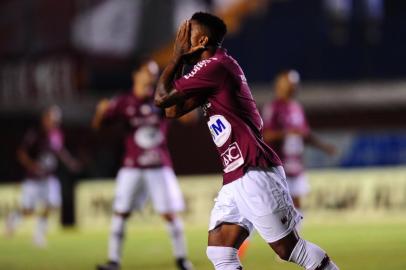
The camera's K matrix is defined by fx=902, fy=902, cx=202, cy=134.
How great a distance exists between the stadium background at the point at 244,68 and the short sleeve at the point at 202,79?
41.4 ft

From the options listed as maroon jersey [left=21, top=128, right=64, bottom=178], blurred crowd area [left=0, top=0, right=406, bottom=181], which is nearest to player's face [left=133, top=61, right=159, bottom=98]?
maroon jersey [left=21, top=128, right=64, bottom=178]

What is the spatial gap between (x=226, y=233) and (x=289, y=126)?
22.8 feet

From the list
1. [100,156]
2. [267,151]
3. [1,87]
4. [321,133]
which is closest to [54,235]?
[100,156]

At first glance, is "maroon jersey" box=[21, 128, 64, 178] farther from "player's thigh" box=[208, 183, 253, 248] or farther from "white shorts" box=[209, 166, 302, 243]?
"white shorts" box=[209, 166, 302, 243]

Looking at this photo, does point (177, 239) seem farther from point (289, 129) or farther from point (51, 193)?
point (51, 193)

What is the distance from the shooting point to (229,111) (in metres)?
6.12

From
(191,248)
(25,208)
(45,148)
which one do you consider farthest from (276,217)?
(25,208)

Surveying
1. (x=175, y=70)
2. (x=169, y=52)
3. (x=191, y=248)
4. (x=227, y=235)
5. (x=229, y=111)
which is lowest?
(x=191, y=248)

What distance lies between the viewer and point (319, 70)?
21125 millimetres

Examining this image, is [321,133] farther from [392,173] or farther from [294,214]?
[294,214]

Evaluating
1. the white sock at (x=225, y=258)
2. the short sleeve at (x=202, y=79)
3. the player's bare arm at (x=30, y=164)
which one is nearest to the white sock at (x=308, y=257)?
the white sock at (x=225, y=258)

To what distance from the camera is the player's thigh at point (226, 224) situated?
20.6 feet

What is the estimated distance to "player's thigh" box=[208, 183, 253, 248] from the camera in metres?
6.29

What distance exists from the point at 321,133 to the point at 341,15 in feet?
8.91
